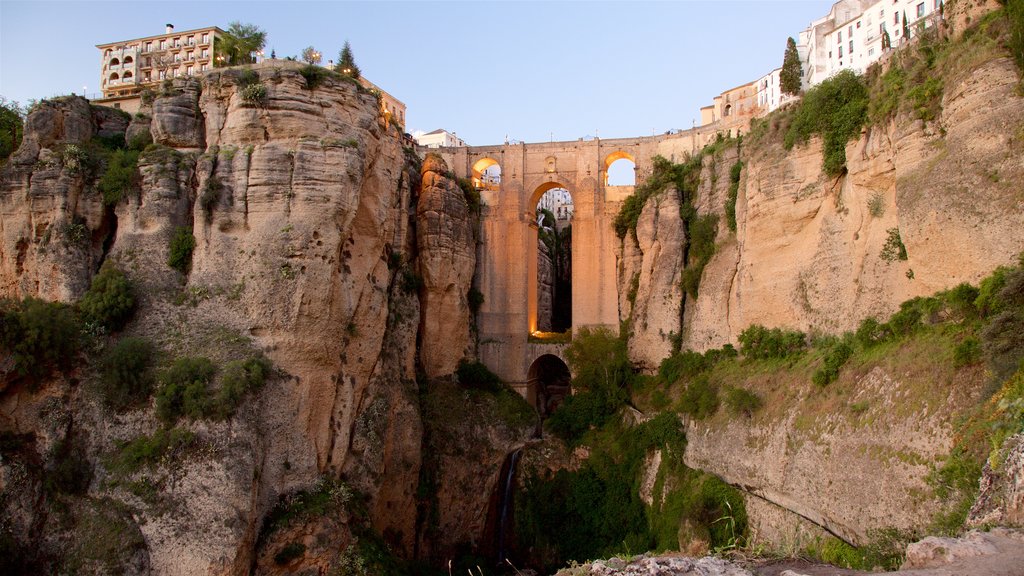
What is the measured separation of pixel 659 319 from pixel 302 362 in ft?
49.2

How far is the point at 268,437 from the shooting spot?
2064 centimetres

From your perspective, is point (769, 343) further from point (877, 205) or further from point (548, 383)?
point (548, 383)

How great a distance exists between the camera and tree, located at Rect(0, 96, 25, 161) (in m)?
25.3

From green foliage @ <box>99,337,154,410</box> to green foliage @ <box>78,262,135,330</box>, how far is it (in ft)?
4.57

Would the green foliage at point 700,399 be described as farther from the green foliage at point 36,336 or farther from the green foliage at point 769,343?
the green foliage at point 36,336

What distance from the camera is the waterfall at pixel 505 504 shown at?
29094 millimetres

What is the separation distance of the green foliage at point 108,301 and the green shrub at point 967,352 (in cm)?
2118

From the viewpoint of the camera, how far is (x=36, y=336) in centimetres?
1869

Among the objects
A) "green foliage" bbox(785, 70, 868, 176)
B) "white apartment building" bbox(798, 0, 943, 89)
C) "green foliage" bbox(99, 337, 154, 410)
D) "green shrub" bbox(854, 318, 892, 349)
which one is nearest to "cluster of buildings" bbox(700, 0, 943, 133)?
"white apartment building" bbox(798, 0, 943, 89)

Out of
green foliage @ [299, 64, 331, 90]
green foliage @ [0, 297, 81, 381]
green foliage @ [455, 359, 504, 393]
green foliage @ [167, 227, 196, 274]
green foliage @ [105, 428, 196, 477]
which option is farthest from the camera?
green foliage @ [455, 359, 504, 393]

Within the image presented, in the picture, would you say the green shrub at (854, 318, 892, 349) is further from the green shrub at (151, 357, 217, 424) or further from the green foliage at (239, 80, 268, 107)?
the green foliage at (239, 80, 268, 107)

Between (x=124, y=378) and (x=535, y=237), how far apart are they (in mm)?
20278

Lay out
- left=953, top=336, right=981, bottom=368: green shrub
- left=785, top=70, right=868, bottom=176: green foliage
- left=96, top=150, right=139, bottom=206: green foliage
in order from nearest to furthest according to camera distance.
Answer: left=953, top=336, right=981, bottom=368: green shrub, left=785, top=70, right=868, bottom=176: green foliage, left=96, top=150, right=139, bottom=206: green foliage

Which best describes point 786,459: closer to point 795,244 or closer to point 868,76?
point 795,244
